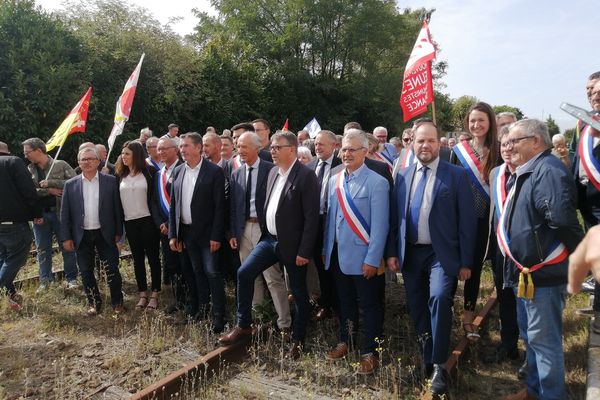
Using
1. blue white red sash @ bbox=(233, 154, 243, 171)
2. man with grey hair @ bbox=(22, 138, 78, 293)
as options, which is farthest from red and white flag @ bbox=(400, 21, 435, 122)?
man with grey hair @ bbox=(22, 138, 78, 293)

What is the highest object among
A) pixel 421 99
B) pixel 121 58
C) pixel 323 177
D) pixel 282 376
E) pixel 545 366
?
pixel 121 58

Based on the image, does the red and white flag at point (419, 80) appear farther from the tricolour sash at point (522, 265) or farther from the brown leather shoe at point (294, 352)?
the brown leather shoe at point (294, 352)

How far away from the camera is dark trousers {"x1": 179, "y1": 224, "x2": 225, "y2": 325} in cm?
528

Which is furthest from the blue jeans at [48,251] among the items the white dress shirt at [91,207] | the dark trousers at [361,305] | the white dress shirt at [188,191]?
the dark trousers at [361,305]

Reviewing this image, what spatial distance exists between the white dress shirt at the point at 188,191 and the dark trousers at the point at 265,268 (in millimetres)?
1010

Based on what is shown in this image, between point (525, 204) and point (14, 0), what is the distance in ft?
46.9

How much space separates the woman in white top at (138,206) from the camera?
5895 mm

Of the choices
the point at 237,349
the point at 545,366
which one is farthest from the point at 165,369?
the point at 545,366

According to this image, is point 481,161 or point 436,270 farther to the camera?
point 481,161

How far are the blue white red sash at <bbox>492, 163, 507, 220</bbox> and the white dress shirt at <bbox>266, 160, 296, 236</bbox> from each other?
1.91 metres

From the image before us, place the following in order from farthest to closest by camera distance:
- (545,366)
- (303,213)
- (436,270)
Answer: (303,213) < (436,270) < (545,366)

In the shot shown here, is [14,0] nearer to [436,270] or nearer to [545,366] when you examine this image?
[436,270]

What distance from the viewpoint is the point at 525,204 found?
3.26 meters

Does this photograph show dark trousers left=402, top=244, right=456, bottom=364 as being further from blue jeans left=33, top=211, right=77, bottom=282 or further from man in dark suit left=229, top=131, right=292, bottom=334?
blue jeans left=33, top=211, right=77, bottom=282
